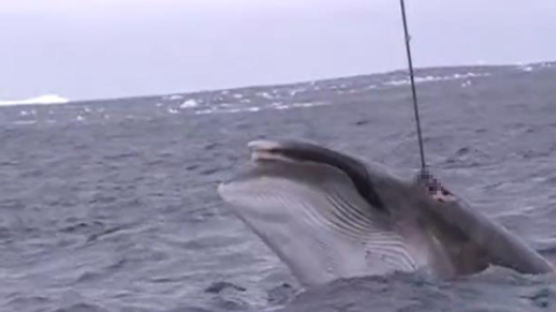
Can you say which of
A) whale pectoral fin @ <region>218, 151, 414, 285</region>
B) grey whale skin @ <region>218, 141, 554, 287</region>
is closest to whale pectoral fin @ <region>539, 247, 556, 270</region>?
grey whale skin @ <region>218, 141, 554, 287</region>

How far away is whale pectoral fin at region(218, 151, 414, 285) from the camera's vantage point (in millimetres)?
A: 8453

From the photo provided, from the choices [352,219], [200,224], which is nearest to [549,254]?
[352,219]

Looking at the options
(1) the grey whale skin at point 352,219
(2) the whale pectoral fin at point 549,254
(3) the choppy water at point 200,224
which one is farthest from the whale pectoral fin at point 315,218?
(2) the whale pectoral fin at point 549,254

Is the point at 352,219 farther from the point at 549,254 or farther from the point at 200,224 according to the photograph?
the point at 200,224

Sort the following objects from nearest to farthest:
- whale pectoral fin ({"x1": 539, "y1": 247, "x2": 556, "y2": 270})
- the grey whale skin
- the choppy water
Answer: the grey whale skin → the choppy water → whale pectoral fin ({"x1": 539, "y1": 247, "x2": 556, "y2": 270})

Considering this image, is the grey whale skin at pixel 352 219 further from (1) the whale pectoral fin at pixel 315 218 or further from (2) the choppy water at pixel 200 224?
(2) the choppy water at pixel 200 224

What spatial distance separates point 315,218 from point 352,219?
226mm

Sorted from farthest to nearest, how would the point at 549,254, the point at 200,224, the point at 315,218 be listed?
1. the point at 200,224
2. the point at 549,254
3. the point at 315,218

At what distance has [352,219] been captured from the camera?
28.2 feet

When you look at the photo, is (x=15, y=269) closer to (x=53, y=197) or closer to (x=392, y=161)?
(x=53, y=197)

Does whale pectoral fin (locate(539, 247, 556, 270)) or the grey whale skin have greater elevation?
the grey whale skin

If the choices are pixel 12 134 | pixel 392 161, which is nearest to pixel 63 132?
pixel 12 134

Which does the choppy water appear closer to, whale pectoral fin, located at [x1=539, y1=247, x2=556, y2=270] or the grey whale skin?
the grey whale skin

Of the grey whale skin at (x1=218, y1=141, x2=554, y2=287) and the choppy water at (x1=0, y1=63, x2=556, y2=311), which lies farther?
the choppy water at (x1=0, y1=63, x2=556, y2=311)
